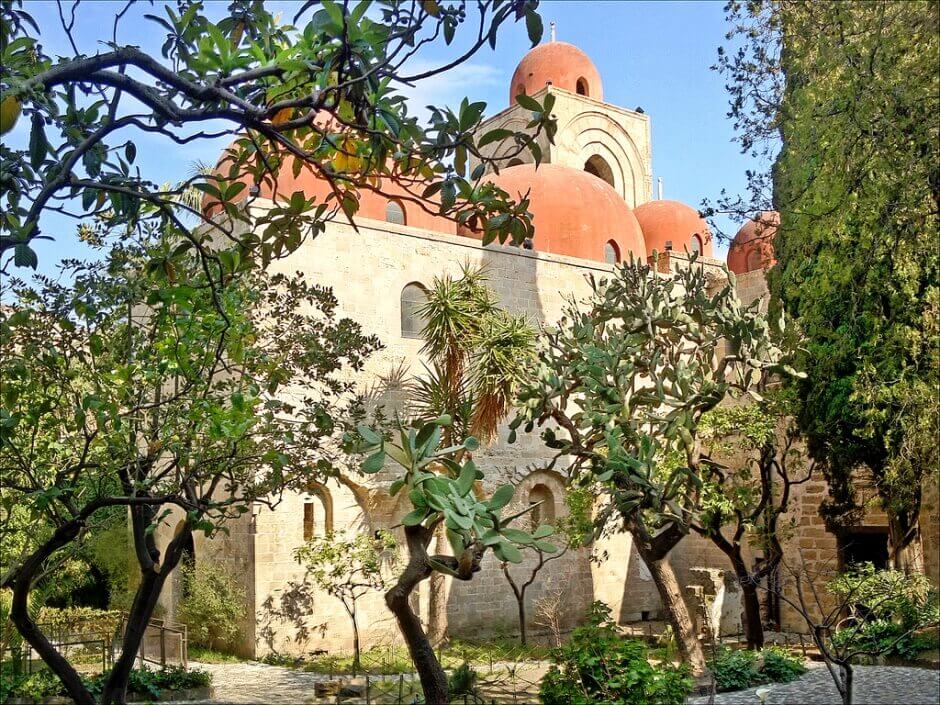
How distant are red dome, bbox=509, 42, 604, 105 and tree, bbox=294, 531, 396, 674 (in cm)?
1409

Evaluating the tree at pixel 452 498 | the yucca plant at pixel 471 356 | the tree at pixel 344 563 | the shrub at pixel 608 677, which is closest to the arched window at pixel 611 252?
the yucca plant at pixel 471 356

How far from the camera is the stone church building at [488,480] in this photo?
45.8 ft

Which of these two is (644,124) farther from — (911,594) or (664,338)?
(911,594)

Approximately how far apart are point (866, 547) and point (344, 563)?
846 centimetres

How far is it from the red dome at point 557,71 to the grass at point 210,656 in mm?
15634

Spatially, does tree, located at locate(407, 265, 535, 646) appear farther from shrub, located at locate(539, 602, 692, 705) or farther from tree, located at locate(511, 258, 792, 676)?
shrub, located at locate(539, 602, 692, 705)

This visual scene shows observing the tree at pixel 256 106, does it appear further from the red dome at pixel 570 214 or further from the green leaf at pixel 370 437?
the red dome at pixel 570 214

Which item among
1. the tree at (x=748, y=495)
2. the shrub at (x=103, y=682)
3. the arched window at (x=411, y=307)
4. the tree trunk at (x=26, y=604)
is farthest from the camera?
the arched window at (x=411, y=307)

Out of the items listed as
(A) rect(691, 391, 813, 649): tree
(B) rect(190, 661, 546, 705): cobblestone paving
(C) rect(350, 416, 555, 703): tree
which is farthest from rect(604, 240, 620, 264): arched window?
(C) rect(350, 416, 555, 703): tree

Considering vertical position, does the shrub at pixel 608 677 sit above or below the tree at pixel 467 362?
below

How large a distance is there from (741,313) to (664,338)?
A: 3.65 ft

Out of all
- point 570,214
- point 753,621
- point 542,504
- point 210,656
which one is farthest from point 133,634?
point 570,214

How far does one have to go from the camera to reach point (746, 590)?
41.7 ft

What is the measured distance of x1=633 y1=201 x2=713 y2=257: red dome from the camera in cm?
2259
